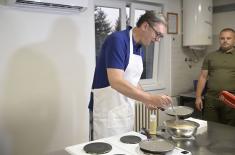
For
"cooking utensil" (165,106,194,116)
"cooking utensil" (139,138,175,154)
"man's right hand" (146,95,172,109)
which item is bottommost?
A: "cooking utensil" (139,138,175,154)

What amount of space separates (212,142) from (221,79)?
1.59m

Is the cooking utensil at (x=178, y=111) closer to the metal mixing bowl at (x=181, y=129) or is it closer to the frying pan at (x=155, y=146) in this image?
the metal mixing bowl at (x=181, y=129)

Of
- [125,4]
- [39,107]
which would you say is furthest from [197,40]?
[39,107]

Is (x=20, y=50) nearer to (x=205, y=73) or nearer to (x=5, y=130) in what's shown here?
(x=5, y=130)

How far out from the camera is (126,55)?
1729 millimetres

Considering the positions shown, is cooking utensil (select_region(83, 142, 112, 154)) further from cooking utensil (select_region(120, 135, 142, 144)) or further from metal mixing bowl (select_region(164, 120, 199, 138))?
metal mixing bowl (select_region(164, 120, 199, 138))

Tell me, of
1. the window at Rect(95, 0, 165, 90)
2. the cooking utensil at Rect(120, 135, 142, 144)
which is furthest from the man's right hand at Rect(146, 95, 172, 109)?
the window at Rect(95, 0, 165, 90)

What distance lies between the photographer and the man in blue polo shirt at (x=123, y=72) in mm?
1694

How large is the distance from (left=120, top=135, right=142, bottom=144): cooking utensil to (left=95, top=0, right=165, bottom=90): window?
155 cm

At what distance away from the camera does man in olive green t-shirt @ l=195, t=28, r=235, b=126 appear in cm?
283

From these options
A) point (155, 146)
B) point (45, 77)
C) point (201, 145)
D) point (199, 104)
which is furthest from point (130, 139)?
point (199, 104)

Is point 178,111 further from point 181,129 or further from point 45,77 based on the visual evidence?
point 45,77

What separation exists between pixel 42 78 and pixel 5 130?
0.52 metres

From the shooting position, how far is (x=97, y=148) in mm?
1307
